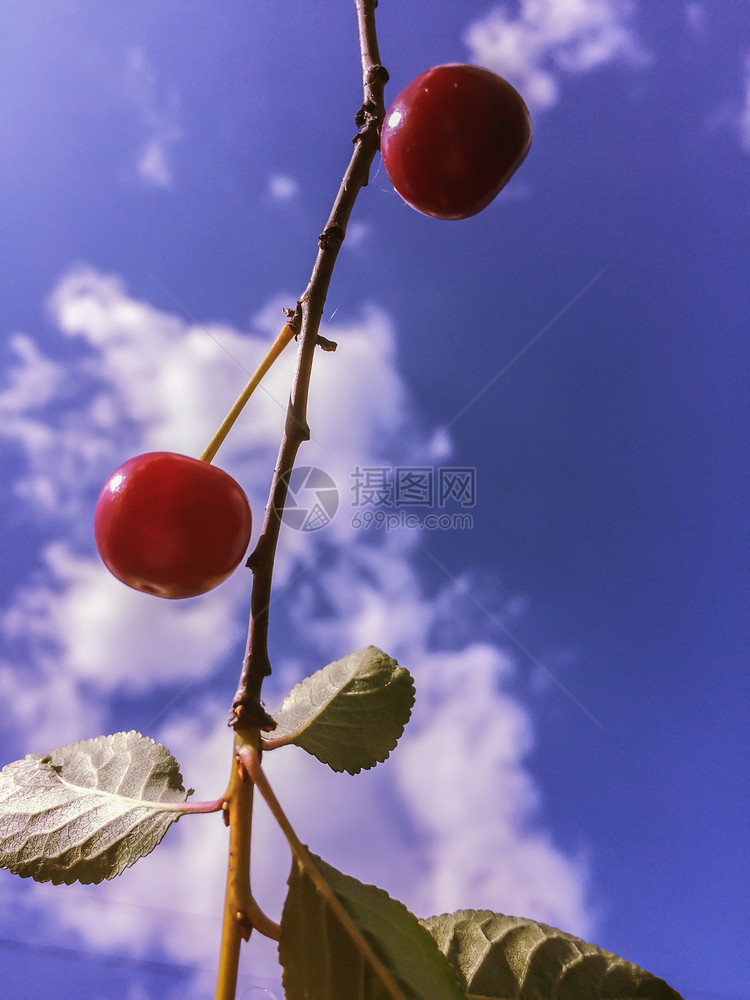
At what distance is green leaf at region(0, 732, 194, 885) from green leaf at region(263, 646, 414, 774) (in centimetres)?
8

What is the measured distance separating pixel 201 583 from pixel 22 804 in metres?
0.18

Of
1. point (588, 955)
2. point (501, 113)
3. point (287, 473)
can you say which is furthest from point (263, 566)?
point (501, 113)

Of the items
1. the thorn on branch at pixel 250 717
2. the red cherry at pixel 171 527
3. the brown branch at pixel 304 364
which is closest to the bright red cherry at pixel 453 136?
the brown branch at pixel 304 364

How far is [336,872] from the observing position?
34cm

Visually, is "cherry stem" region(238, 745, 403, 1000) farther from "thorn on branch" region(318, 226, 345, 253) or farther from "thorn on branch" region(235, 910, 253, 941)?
"thorn on branch" region(318, 226, 345, 253)

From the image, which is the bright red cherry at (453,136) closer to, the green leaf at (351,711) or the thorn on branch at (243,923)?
the green leaf at (351,711)

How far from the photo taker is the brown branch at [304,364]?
0.36m

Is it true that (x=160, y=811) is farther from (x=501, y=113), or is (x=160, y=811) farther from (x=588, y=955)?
(x=501, y=113)

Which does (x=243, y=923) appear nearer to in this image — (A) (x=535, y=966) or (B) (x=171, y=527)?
(A) (x=535, y=966)

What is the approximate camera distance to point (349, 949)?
317mm

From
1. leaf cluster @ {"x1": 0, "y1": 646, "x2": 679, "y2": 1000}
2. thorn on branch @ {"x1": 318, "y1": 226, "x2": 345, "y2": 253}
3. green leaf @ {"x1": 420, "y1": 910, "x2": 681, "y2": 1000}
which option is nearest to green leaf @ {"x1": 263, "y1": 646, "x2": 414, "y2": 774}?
leaf cluster @ {"x1": 0, "y1": 646, "x2": 679, "y2": 1000}

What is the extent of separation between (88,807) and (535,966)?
274mm

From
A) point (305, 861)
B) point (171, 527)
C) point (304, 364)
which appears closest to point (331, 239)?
point (304, 364)

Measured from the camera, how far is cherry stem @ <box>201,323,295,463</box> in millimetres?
491
